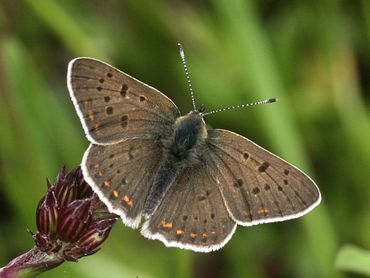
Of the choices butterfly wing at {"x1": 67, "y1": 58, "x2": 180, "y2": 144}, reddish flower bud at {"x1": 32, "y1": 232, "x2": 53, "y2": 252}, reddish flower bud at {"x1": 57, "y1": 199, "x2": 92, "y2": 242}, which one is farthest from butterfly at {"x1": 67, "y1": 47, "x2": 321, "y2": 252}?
reddish flower bud at {"x1": 32, "y1": 232, "x2": 53, "y2": 252}

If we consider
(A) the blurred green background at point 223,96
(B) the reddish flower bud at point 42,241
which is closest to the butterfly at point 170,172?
(B) the reddish flower bud at point 42,241

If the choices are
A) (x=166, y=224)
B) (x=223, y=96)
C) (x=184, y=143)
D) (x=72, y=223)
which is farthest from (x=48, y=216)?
(x=223, y=96)

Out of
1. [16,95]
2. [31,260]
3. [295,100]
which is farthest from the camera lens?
[295,100]

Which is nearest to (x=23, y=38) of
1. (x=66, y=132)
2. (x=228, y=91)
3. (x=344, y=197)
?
(x=66, y=132)

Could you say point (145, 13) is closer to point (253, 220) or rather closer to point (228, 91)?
point (228, 91)

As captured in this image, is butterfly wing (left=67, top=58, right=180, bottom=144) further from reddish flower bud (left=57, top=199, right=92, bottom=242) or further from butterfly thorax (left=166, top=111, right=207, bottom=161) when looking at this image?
reddish flower bud (left=57, top=199, right=92, bottom=242)

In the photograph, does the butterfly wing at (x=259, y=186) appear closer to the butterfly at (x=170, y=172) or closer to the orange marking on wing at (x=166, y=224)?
the butterfly at (x=170, y=172)
